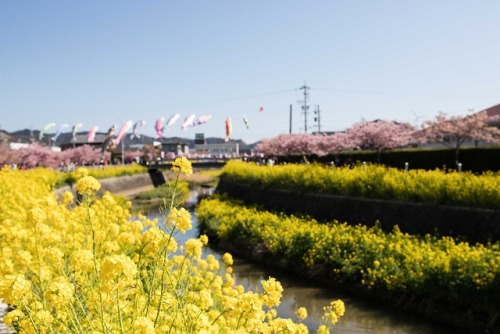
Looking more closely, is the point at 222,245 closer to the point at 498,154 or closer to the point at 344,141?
the point at 498,154

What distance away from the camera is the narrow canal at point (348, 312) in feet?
32.2

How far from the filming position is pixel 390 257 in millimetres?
11281

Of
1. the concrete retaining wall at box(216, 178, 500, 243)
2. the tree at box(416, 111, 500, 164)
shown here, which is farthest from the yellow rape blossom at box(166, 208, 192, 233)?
the tree at box(416, 111, 500, 164)

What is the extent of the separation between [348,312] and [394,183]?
19.6 feet

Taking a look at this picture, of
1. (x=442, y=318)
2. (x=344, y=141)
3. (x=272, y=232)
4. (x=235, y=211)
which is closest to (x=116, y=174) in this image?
(x=344, y=141)

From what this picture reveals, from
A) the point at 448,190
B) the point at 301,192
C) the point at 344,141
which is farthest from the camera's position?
the point at 344,141

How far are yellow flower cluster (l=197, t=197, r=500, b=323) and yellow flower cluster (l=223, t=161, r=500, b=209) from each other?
140cm

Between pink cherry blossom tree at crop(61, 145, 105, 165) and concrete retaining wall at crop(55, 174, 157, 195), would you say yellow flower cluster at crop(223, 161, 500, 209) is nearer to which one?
concrete retaining wall at crop(55, 174, 157, 195)

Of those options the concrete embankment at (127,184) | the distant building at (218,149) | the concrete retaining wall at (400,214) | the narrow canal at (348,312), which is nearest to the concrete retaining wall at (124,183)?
the concrete embankment at (127,184)

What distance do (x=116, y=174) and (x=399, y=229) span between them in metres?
36.3

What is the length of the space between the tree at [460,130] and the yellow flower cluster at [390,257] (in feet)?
56.3

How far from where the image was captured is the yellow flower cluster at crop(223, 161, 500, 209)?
1295 cm

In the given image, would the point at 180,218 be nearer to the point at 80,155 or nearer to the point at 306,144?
the point at 306,144

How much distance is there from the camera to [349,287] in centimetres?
1201
